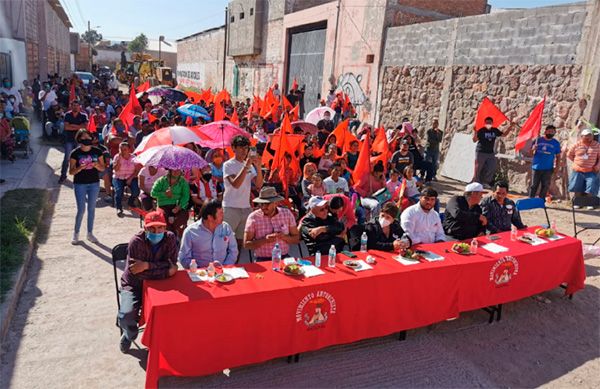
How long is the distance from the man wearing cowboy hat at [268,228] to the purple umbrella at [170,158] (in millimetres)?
1549

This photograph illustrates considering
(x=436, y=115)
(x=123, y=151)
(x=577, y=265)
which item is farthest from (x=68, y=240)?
(x=436, y=115)

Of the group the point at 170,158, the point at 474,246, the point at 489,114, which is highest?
the point at 489,114

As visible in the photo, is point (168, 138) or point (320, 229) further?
point (168, 138)

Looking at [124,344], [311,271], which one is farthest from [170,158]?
[311,271]

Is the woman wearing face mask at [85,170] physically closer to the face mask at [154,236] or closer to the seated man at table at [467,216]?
the face mask at [154,236]

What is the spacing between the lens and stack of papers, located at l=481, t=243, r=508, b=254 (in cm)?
584

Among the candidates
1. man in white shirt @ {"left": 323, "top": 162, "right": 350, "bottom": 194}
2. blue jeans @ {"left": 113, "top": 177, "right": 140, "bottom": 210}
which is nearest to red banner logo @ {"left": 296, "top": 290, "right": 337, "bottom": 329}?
man in white shirt @ {"left": 323, "top": 162, "right": 350, "bottom": 194}

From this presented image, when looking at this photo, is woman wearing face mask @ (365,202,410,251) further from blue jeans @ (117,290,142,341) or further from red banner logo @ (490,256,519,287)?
blue jeans @ (117,290,142,341)

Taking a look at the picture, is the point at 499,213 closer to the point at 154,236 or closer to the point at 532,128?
the point at 532,128

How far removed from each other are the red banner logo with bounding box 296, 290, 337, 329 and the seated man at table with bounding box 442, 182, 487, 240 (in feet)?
10.0

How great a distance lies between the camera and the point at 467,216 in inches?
267

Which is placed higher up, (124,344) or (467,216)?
(467,216)

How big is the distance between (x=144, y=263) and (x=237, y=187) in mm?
2049

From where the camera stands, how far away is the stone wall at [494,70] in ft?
36.6
